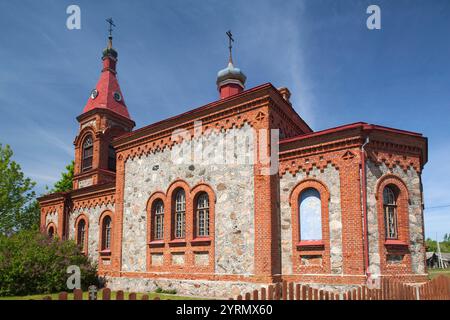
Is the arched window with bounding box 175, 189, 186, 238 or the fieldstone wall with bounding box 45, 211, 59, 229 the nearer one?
the arched window with bounding box 175, 189, 186, 238

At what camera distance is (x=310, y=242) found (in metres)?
12.6

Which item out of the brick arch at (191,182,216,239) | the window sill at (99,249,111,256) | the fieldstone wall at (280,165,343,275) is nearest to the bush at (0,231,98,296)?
the window sill at (99,249,111,256)

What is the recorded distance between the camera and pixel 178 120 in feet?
52.0

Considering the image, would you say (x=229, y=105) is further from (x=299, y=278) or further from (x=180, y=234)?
(x=299, y=278)

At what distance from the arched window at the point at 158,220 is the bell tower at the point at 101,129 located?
8.06 meters

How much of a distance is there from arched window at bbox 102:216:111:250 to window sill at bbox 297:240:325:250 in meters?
10.9

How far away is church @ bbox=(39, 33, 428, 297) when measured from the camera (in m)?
12.2

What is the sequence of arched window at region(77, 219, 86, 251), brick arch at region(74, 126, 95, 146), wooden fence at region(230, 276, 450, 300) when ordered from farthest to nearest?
brick arch at region(74, 126, 95, 146) < arched window at region(77, 219, 86, 251) < wooden fence at region(230, 276, 450, 300)

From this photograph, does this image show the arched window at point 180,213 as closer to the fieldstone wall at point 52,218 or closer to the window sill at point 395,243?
the window sill at point 395,243

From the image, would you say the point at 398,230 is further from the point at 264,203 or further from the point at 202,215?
the point at 202,215

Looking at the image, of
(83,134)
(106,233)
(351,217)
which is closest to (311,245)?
(351,217)

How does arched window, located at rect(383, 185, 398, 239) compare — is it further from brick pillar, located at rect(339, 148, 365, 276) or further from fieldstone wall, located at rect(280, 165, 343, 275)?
fieldstone wall, located at rect(280, 165, 343, 275)

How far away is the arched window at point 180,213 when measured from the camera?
50.3 ft
